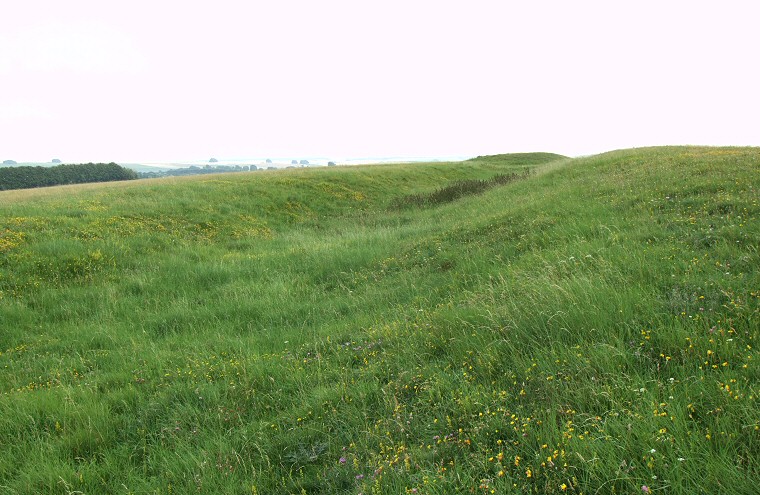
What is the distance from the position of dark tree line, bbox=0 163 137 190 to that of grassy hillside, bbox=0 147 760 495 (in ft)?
243

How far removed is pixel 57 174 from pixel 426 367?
92215 millimetres

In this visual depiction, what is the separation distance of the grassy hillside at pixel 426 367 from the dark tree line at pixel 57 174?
74.2 meters

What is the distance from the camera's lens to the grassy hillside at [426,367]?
271cm

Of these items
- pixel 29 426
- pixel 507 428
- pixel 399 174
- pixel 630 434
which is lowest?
pixel 29 426

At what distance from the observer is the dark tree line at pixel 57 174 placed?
67375 millimetres

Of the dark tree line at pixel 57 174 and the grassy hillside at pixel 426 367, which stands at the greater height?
the dark tree line at pixel 57 174

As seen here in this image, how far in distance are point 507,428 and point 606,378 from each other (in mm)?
918

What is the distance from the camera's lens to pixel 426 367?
4184 millimetres

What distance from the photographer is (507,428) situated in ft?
9.96

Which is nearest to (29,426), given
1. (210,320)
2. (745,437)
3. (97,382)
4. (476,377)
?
(97,382)

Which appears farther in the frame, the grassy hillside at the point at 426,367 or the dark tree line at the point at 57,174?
the dark tree line at the point at 57,174

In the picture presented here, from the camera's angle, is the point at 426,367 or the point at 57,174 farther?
the point at 57,174

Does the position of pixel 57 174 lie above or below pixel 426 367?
above

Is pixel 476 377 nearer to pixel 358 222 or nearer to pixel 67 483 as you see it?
pixel 67 483
